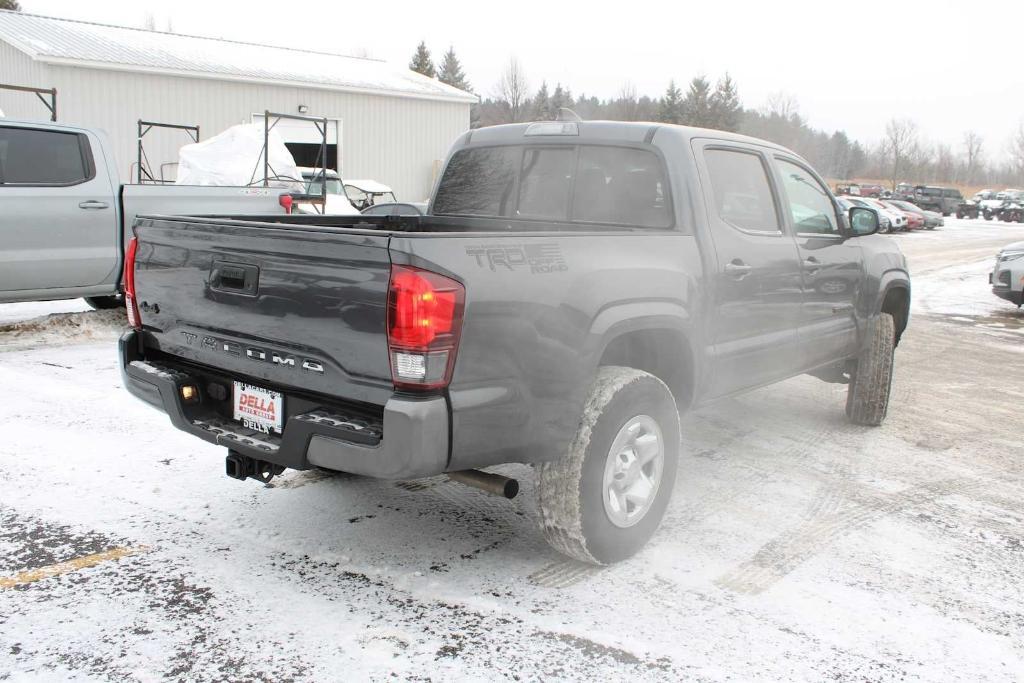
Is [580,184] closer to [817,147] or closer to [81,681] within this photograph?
[81,681]

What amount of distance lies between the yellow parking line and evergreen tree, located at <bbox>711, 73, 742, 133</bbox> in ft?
239

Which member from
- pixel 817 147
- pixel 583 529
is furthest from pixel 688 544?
pixel 817 147

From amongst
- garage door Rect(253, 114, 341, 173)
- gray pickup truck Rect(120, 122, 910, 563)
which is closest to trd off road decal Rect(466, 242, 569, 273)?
gray pickup truck Rect(120, 122, 910, 563)

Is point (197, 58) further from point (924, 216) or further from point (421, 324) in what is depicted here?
point (924, 216)

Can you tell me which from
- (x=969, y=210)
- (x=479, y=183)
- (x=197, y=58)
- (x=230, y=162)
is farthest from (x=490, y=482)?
(x=969, y=210)

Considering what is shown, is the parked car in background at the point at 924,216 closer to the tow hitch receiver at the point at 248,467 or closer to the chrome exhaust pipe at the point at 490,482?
the chrome exhaust pipe at the point at 490,482

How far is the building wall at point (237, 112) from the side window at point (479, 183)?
1945 centimetres

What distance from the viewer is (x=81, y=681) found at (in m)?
2.77

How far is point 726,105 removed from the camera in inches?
3059

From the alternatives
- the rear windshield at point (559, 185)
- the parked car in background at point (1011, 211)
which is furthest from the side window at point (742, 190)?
the parked car in background at point (1011, 211)

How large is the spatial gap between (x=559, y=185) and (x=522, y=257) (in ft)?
4.96

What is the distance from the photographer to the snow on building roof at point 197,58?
2255cm

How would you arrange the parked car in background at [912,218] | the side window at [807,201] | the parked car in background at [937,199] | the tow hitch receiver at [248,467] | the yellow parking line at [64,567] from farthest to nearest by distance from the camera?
the parked car in background at [937,199] → the parked car in background at [912,218] → the side window at [807,201] → the tow hitch receiver at [248,467] → the yellow parking line at [64,567]

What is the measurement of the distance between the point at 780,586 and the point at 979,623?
28.7 inches
